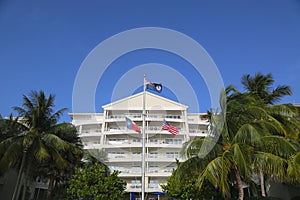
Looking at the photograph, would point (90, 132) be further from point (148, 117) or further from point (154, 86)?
point (154, 86)

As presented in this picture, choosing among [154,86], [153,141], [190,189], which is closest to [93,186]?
[190,189]

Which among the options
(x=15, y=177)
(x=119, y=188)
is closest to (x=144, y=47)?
(x=119, y=188)

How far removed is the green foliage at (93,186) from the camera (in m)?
20.8

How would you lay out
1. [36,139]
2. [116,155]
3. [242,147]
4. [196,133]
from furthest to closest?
[196,133] < [116,155] < [36,139] < [242,147]

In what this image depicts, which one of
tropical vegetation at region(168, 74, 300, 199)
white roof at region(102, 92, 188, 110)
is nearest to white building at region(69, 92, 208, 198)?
white roof at region(102, 92, 188, 110)

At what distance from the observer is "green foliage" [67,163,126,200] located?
20.8m

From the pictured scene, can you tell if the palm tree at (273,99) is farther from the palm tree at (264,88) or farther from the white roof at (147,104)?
the white roof at (147,104)

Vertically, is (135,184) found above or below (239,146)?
above

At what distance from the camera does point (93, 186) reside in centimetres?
2125

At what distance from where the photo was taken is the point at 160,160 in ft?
137

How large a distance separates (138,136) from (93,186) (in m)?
23.1

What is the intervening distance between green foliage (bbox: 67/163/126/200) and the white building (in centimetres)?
1674

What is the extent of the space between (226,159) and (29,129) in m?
14.7

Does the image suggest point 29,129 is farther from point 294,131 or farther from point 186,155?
point 294,131
